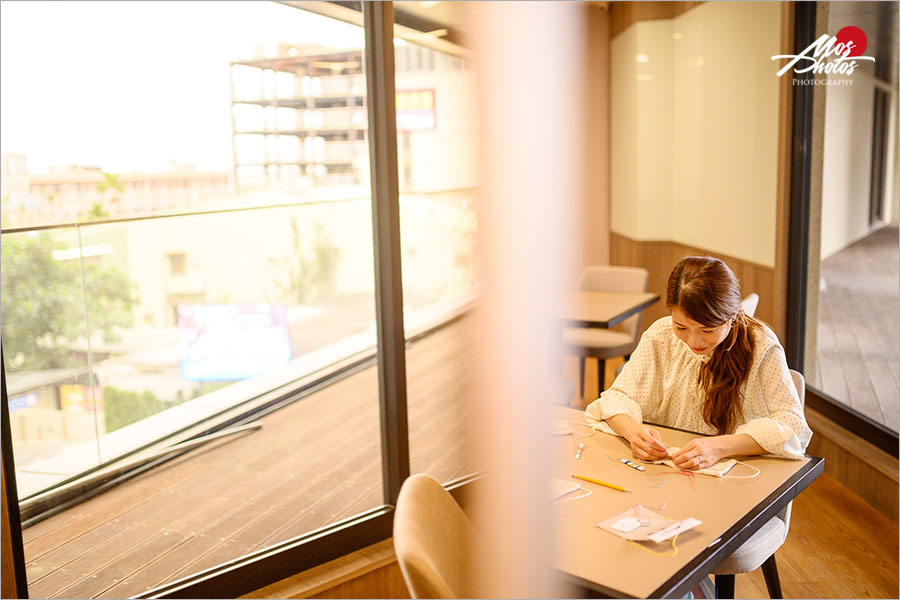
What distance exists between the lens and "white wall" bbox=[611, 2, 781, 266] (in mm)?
3824

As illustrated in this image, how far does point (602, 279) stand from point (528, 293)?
377 cm

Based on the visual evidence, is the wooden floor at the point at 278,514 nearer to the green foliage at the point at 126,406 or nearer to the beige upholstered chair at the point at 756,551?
the green foliage at the point at 126,406

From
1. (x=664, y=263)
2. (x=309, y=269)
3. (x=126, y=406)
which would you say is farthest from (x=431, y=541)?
(x=664, y=263)

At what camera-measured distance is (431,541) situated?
1.35 meters

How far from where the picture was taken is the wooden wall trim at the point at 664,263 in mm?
3803

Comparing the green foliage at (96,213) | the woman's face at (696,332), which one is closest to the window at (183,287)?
the green foliage at (96,213)

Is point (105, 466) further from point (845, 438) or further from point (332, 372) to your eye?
point (845, 438)

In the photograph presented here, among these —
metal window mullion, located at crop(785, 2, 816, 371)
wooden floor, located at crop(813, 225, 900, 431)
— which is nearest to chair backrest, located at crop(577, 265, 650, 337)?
metal window mullion, located at crop(785, 2, 816, 371)

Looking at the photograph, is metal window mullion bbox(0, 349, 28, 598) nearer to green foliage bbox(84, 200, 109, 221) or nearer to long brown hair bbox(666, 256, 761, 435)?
green foliage bbox(84, 200, 109, 221)

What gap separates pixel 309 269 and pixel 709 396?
2390 millimetres

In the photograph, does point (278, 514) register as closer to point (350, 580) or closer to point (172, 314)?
point (350, 580)

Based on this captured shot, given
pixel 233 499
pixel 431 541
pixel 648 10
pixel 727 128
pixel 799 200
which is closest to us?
pixel 431 541

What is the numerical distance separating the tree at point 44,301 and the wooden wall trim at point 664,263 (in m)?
2.52

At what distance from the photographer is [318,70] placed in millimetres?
2773
